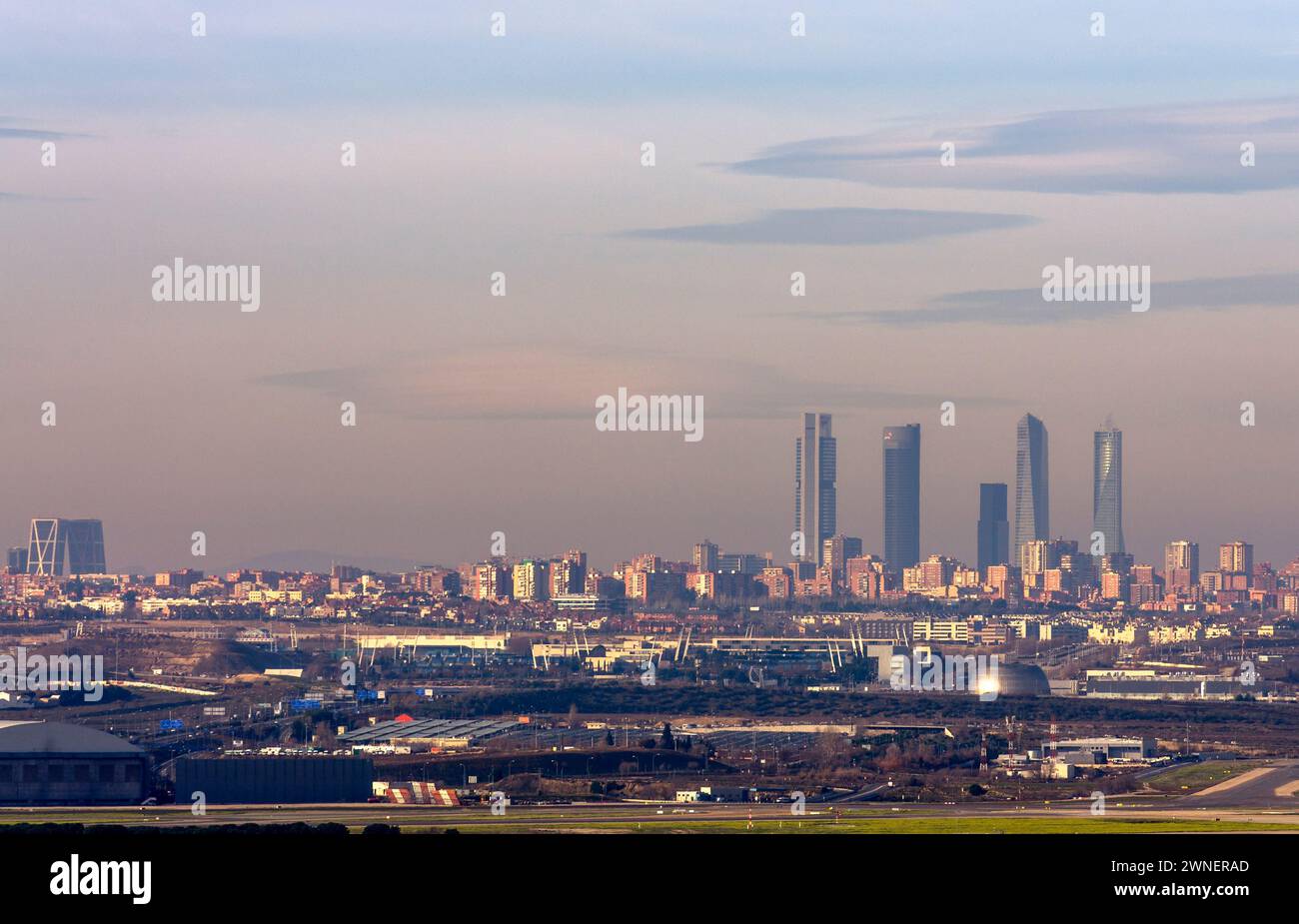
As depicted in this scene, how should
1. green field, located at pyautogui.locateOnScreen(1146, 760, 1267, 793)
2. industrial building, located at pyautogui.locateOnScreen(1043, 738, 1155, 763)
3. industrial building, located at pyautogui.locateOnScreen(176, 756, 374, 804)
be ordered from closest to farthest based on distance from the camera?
industrial building, located at pyautogui.locateOnScreen(176, 756, 374, 804) → green field, located at pyautogui.locateOnScreen(1146, 760, 1267, 793) → industrial building, located at pyautogui.locateOnScreen(1043, 738, 1155, 763)

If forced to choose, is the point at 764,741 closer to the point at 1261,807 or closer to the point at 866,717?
the point at 866,717

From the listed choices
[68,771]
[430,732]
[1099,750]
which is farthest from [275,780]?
[1099,750]

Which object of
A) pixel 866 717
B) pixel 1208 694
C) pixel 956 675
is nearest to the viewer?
pixel 866 717

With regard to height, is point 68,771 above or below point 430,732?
above

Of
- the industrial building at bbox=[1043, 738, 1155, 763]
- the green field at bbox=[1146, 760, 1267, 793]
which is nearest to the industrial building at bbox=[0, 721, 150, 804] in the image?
the green field at bbox=[1146, 760, 1267, 793]

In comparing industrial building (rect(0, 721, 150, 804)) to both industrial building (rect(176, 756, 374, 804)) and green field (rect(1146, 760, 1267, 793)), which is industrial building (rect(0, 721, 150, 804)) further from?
green field (rect(1146, 760, 1267, 793))

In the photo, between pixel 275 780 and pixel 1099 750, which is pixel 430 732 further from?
pixel 275 780

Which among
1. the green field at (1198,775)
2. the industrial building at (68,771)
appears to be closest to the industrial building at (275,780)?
the industrial building at (68,771)
